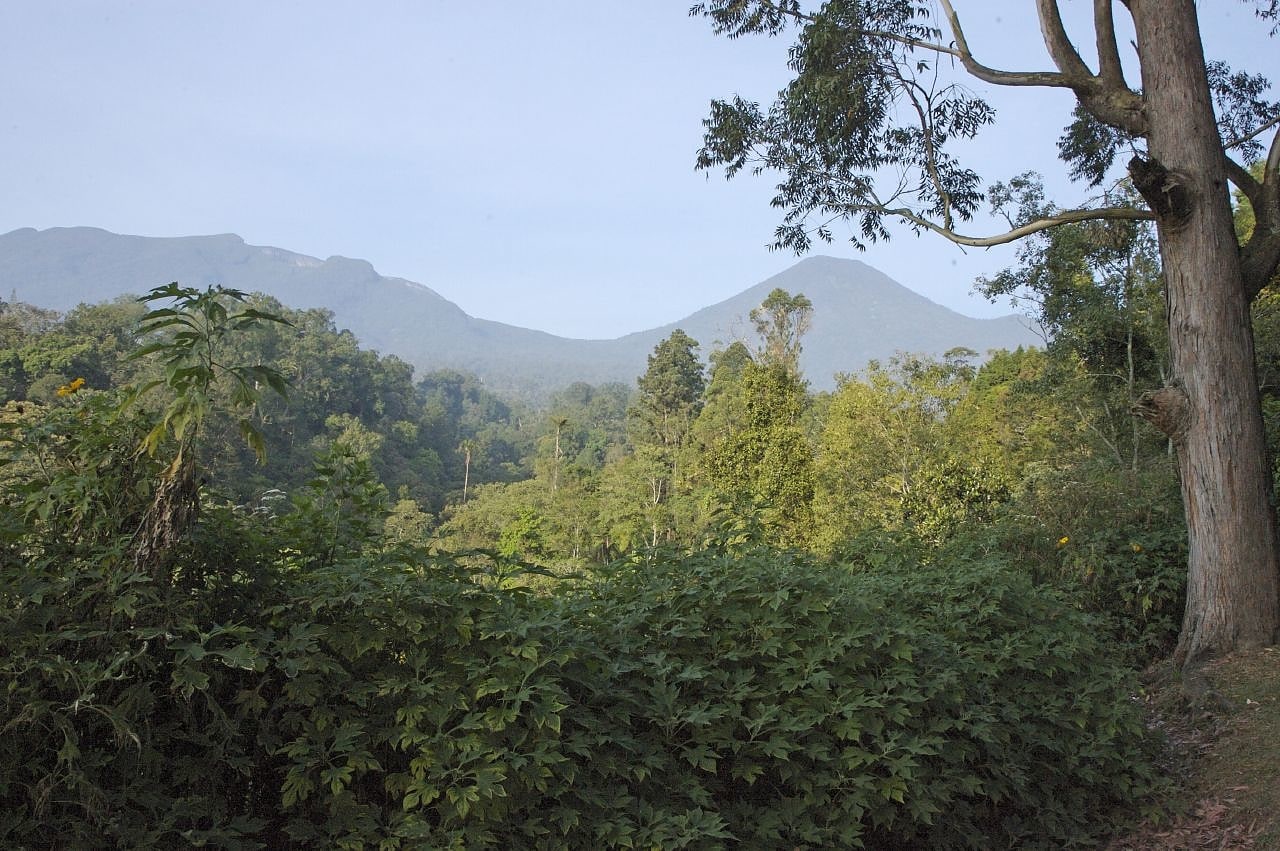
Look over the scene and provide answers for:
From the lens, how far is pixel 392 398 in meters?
76.2

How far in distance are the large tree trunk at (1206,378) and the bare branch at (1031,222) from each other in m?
0.30

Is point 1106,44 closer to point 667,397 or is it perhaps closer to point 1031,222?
point 1031,222

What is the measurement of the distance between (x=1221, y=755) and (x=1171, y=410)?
241 cm

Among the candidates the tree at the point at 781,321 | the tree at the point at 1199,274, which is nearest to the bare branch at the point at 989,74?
the tree at the point at 1199,274

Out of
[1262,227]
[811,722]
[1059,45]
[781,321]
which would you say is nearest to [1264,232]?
[1262,227]

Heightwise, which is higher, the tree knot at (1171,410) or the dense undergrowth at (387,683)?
the tree knot at (1171,410)

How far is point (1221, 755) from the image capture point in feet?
15.5

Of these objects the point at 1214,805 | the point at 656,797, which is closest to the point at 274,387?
the point at 656,797

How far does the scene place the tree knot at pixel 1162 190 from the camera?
5887mm

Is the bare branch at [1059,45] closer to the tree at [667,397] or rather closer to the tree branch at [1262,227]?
the tree branch at [1262,227]

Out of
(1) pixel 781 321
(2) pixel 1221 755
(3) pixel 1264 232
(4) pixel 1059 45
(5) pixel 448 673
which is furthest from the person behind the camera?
(1) pixel 781 321

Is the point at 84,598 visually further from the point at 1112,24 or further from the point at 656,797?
the point at 1112,24

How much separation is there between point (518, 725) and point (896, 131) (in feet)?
28.1

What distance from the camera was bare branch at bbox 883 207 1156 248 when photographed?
664 centimetres
